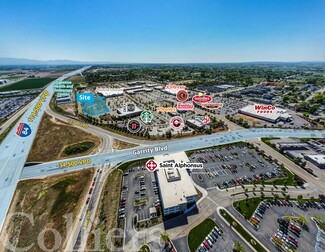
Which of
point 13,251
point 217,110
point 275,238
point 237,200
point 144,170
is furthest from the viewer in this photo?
point 217,110

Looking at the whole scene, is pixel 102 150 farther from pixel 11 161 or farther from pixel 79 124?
pixel 79 124

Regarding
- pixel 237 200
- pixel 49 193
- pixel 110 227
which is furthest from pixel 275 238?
pixel 49 193

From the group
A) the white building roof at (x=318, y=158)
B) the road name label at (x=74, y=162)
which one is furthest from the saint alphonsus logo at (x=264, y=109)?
the road name label at (x=74, y=162)

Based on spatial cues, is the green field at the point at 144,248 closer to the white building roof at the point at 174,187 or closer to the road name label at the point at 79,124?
the white building roof at the point at 174,187

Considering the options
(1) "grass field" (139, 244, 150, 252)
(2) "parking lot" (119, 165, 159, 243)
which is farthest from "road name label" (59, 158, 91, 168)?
(1) "grass field" (139, 244, 150, 252)

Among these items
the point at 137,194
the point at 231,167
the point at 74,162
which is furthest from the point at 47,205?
the point at 231,167

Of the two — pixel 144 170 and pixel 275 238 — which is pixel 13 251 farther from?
pixel 275 238
